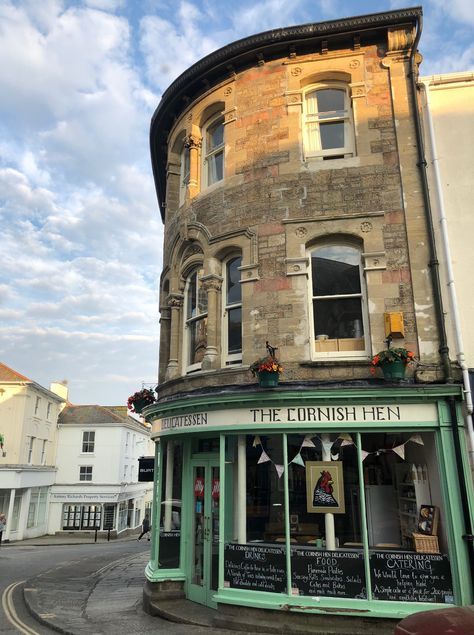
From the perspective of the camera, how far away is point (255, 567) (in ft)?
26.7

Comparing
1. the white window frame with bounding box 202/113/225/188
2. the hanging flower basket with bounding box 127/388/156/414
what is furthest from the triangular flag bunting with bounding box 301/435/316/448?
the white window frame with bounding box 202/113/225/188

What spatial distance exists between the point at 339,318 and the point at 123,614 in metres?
6.66

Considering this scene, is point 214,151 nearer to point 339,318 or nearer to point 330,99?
point 330,99

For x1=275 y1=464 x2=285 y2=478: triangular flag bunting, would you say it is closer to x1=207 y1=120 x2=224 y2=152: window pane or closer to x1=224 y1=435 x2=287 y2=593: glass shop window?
x1=224 y1=435 x2=287 y2=593: glass shop window

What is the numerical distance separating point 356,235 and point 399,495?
4.58m

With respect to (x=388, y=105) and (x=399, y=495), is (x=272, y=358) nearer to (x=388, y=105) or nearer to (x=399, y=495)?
(x=399, y=495)

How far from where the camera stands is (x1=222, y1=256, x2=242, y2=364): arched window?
387 inches

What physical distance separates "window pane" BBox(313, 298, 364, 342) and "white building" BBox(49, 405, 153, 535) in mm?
37714

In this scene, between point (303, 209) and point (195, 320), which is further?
point (195, 320)

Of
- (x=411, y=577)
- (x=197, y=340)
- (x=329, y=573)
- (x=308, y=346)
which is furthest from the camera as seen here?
(x=197, y=340)

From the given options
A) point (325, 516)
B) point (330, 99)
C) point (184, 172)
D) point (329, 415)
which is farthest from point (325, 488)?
point (184, 172)

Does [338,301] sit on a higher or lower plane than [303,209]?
lower

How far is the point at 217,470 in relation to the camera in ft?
30.8

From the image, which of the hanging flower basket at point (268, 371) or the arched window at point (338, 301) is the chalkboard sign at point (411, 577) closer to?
the hanging flower basket at point (268, 371)
